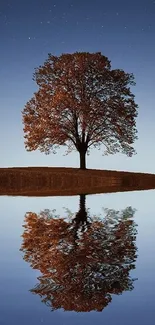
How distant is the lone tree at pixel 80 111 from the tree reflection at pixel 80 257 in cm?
3215

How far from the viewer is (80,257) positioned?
45.0ft

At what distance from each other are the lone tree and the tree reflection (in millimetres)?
32150

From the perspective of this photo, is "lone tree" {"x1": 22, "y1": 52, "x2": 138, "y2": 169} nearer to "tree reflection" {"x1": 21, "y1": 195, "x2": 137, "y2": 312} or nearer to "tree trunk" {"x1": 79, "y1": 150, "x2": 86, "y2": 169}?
"tree trunk" {"x1": 79, "y1": 150, "x2": 86, "y2": 169}

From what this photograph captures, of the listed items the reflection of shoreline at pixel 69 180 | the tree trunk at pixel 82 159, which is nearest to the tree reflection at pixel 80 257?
the reflection of shoreline at pixel 69 180

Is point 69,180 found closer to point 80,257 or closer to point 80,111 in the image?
point 80,111

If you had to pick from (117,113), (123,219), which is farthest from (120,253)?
(117,113)

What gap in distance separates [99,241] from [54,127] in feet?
124

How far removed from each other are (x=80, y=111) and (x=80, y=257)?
40.2 m

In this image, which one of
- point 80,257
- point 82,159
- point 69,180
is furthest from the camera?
point 82,159

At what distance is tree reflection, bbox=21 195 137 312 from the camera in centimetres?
1034

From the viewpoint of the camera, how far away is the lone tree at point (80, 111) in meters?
53.7

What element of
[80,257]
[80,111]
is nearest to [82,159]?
[80,111]

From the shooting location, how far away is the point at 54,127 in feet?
Result: 175

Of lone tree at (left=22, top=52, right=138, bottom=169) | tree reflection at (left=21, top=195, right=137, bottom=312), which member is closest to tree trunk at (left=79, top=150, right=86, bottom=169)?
lone tree at (left=22, top=52, right=138, bottom=169)
